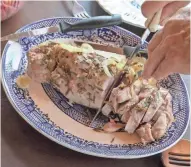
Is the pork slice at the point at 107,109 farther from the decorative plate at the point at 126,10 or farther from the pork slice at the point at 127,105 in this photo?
the decorative plate at the point at 126,10

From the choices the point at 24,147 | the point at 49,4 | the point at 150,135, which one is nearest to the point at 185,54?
the point at 150,135

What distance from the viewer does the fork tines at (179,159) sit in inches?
Result: 32.9

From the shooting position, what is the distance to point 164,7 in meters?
0.74

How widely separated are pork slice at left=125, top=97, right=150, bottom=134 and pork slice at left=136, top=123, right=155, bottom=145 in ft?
0.05

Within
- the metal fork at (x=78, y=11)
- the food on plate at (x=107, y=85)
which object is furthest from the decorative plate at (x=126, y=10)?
the food on plate at (x=107, y=85)

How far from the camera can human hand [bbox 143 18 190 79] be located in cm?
67

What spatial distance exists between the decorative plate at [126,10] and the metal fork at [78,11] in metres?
0.05

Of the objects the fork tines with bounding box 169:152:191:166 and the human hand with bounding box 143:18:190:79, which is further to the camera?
the fork tines with bounding box 169:152:191:166

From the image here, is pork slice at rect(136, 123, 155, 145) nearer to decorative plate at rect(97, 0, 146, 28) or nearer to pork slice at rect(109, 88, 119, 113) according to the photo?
pork slice at rect(109, 88, 119, 113)

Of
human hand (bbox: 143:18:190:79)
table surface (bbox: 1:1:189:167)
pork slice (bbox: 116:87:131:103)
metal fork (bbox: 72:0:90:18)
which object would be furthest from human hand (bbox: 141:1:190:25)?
metal fork (bbox: 72:0:90:18)

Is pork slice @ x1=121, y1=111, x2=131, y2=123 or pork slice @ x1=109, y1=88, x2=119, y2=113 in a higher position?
pork slice @ x1=109, y1=88, x2=119, y2=113

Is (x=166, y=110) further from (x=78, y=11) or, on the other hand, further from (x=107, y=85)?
(x=78, y=11)

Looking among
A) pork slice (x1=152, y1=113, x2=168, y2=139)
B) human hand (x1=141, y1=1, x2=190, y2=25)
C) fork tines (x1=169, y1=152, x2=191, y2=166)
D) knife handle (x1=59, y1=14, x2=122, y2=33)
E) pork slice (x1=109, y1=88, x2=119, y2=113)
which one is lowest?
fork tines (x1=169, y1=152, x2=191, y2=166)

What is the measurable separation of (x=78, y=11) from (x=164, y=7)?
1.45 feet
